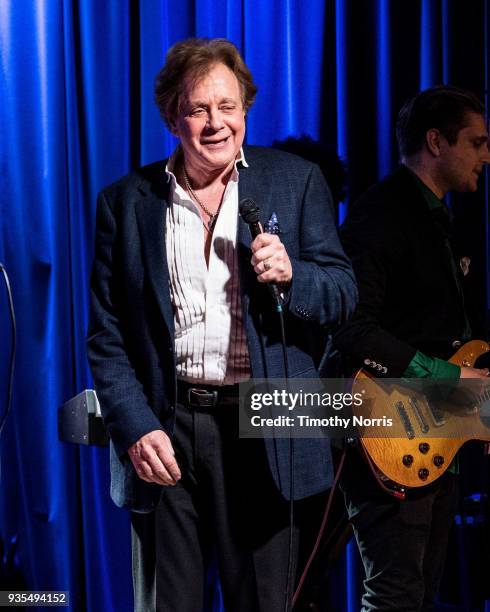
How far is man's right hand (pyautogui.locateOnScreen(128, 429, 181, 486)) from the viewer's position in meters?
1.62

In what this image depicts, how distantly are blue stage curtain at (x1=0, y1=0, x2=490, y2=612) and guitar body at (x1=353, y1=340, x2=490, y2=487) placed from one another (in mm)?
803

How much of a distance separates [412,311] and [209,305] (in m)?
0.69

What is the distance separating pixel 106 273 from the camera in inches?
69.9

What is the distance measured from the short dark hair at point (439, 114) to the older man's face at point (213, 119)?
0.76m

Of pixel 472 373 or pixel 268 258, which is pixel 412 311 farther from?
pixel 268 258

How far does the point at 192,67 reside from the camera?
173 centimetres

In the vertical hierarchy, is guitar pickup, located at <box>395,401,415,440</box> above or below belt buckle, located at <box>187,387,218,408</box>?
below

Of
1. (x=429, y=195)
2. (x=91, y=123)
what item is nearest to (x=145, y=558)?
(x=429, y=195)

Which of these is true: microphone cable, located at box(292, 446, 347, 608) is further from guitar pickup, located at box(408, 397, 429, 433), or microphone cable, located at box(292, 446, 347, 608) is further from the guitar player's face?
the guitar player's face

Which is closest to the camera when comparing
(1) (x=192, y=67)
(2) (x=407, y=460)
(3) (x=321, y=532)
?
(1) (x=192, y=67)

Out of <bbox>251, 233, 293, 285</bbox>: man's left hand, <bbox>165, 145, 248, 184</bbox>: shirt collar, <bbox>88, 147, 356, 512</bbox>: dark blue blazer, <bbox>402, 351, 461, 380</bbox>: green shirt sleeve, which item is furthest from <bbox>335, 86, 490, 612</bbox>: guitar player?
<bbox>251, 233, 293, 285</bbox>: man's left hand

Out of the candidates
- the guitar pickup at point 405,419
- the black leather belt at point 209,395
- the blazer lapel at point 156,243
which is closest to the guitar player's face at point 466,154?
the guitar pickup at point 405,419

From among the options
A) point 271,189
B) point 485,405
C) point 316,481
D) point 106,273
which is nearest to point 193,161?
point 271,189

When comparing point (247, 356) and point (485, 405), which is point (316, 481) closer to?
point (247, 356)
